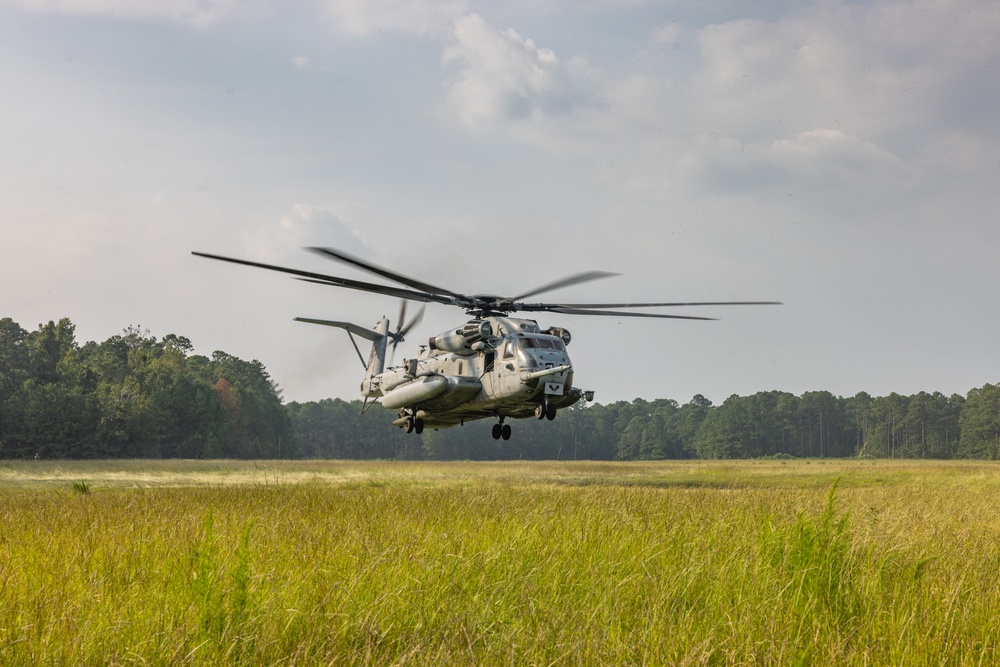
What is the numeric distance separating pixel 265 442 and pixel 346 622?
310 feet

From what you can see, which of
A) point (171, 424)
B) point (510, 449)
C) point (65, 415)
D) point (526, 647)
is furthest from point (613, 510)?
point (510, 449)

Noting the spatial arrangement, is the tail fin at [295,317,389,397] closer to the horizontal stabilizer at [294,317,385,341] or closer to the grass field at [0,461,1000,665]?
the horizontal stabilizer at [294,317,385,341]

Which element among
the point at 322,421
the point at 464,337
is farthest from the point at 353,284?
the point at 322,421

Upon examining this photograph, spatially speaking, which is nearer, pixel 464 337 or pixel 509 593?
pixel 509 593

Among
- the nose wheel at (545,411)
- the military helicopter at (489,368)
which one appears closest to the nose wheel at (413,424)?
the military helicopter at (489,368)

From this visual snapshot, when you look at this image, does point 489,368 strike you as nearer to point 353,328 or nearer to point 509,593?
point 353,328

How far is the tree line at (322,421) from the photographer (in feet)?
231

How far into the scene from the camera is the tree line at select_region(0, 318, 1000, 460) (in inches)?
2768

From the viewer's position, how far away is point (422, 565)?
533cm

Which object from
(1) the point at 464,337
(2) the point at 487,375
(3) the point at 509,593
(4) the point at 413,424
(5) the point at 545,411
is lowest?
(3) the point at 509,593

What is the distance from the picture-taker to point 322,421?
14712cm

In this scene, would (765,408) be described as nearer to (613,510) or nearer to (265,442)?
(265,442)

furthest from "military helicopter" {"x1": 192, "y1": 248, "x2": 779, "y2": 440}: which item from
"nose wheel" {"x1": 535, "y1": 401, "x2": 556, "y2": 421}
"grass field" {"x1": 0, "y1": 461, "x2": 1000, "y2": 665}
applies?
"grass field" {"x1": 0, "y1": 461, "x2": 1000, "y2": 665}

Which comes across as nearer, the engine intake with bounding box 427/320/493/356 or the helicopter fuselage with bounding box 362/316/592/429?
the helicopter fuselage with bounding box 362/316/592/429
